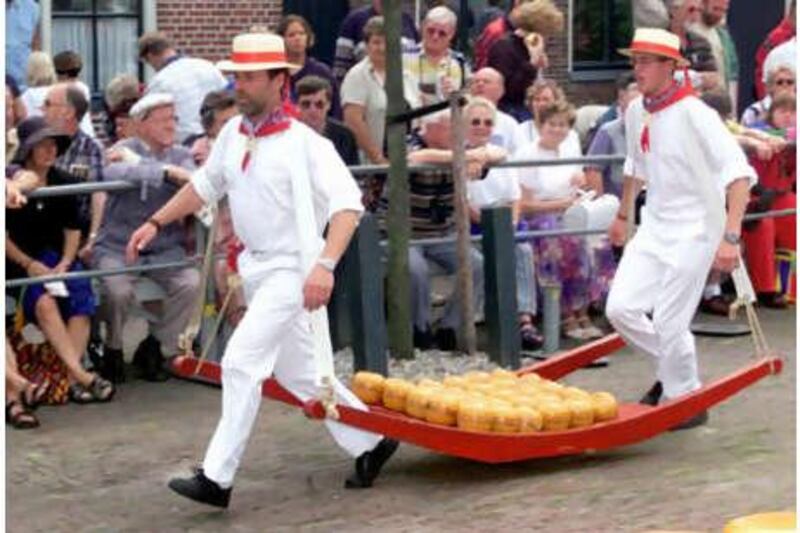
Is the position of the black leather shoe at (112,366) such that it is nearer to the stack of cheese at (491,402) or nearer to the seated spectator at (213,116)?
the seated spectator at (213,116)

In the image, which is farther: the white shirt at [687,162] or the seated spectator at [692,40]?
the seated spectator at [692,40]

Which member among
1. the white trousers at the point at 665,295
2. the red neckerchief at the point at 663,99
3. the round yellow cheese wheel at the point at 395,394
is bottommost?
the round yellow cheese wheel at the point at 395,394

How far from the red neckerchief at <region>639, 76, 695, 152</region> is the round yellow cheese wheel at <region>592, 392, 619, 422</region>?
4.31 ft

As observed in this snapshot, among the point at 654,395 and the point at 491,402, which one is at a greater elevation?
the point at 491,402

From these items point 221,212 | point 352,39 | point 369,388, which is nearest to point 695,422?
point 369,388

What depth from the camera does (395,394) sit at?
8.80m

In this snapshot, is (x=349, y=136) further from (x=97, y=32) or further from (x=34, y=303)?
(x=97, y=32)

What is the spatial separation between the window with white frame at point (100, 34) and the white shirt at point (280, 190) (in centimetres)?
1011

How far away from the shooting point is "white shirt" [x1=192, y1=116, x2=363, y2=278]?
8180 mm

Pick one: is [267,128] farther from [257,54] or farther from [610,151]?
[610,151]

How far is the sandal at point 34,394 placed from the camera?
1001 cm

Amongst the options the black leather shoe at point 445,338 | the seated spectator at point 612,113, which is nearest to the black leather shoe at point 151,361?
the black leather shoe at point 445,338

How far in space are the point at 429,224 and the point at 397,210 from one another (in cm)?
101

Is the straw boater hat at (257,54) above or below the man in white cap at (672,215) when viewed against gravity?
above
